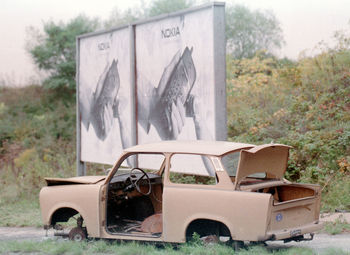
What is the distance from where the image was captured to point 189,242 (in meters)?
7.96

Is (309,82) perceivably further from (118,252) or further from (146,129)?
(118,252)

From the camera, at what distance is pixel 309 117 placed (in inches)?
612

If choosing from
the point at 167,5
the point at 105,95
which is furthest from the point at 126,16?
the point at 105,95

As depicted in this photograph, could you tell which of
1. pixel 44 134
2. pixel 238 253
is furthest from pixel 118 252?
pixel 44 134

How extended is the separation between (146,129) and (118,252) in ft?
17.0

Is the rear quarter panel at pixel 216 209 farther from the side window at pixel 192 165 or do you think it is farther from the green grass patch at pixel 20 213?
the green grass patch at pixel 20 213

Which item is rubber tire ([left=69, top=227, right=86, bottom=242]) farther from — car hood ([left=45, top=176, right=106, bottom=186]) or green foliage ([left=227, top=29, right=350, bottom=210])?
green foliage ([left=227, top=29, right=350, bottom=210])

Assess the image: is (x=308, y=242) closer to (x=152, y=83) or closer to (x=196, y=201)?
(x=196, y=201)

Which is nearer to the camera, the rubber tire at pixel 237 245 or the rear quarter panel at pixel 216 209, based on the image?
the rear quarter panel at pixel 216 209

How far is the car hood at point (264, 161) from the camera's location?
7707mm

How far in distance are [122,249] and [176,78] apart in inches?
186

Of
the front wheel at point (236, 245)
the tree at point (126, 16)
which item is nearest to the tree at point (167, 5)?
the tree at point (126, 16)

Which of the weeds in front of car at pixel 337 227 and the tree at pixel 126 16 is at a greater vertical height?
the tree at pixel 126 16

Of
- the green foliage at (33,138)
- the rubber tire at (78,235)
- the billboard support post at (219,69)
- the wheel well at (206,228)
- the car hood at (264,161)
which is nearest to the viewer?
the car hood at (264,161)
